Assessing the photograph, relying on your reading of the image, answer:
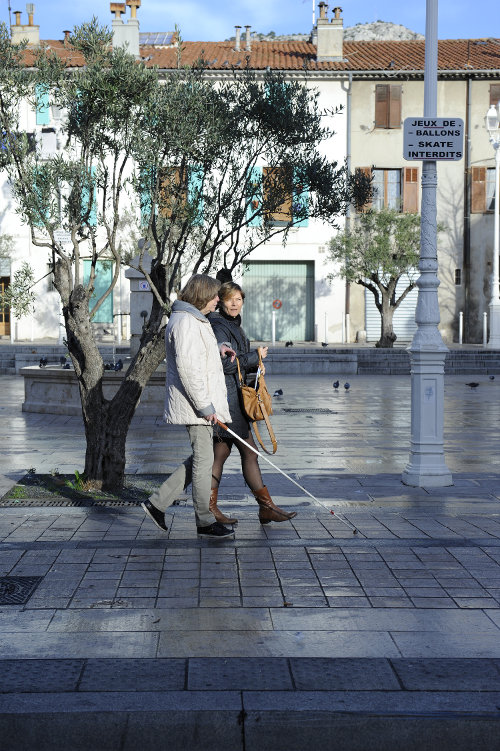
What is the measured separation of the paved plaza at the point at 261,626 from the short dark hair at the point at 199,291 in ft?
4.91

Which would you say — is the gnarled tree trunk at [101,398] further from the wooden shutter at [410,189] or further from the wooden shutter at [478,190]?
the wooden shutter at [478,190]

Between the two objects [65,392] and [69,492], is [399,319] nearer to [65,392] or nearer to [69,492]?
[65,392]

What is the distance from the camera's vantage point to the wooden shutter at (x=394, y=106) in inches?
1516

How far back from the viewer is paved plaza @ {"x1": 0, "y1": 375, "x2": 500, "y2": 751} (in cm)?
373

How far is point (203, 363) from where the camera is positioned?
21.3 feet

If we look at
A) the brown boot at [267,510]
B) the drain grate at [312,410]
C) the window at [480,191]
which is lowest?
the drain grate at [312,410]

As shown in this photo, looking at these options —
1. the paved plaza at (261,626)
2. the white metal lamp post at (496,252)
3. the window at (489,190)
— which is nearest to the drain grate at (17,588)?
the paved plaza at (261,626)

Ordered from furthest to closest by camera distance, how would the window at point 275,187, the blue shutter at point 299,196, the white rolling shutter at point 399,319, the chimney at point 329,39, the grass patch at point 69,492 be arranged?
the chimney at point 329,39
the white rolling shutter at point 399,319
the blue shutter at point 299,196
the window at point 275,187
the grass patch at point 69,492

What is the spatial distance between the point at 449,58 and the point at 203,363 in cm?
3591

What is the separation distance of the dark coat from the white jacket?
396 mm

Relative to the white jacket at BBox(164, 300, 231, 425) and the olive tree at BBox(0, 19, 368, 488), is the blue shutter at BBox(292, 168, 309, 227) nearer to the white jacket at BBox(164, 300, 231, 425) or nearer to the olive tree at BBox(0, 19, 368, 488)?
the olive tree at BBox(0, 19, 368, 488)

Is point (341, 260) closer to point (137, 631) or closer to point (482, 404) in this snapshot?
point (482, 404)

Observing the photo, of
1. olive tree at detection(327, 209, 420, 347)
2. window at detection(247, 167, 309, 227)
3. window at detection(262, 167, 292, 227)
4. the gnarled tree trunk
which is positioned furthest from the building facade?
the gnarled tree trunk

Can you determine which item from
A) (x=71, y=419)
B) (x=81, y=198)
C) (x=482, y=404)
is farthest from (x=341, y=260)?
(x=81, y=198)
